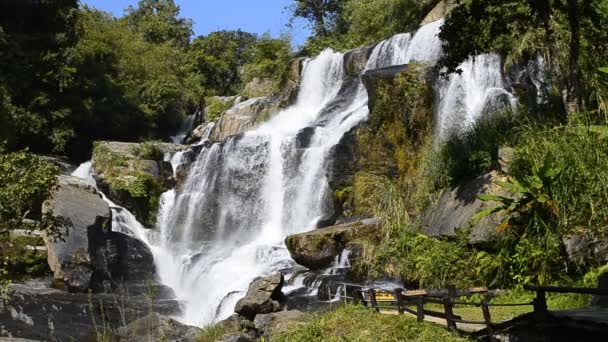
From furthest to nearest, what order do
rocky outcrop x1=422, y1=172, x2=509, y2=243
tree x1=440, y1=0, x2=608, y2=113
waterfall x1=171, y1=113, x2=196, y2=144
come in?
waterfall x1=171, y1=113, x2=196, y2=144, rocky outcrop x1=422, y1=172, x2=509, y2=243, tree x1=440, y1=0, x2=608, y2=113

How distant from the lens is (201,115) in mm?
37875

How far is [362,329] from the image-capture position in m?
8.16

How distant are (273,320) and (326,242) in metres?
3.57

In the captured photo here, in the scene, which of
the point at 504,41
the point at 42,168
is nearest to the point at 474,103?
the point at 504,41

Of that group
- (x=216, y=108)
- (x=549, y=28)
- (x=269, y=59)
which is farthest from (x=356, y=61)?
Answer: (x=549, y=28)

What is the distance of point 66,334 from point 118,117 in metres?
19.8

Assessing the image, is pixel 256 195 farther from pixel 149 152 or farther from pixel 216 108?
pixel 216 108

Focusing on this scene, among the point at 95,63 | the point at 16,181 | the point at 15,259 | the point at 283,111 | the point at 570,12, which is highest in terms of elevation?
the point at 95,63

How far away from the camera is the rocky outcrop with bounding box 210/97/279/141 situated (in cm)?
2952

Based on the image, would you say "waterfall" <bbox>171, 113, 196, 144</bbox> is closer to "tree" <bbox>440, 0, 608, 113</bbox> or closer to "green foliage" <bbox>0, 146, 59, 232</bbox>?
"green foliage" <bbox>0, 146, 59, 232</bbox>

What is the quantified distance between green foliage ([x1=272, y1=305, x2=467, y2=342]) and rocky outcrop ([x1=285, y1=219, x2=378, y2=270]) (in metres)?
5.96

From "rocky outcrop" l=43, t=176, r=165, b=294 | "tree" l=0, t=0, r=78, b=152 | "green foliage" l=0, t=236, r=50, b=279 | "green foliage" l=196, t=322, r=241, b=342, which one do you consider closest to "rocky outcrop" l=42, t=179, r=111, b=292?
"rocky outcrop" l=43, t=176, r=165, b=294

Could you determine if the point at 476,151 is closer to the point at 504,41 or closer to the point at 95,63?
the point at 504,41

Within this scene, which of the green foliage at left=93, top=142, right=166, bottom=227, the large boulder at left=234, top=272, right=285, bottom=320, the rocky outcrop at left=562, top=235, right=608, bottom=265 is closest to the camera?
the rocky outcrop at left=562, top=235, right=608, bottom=265
